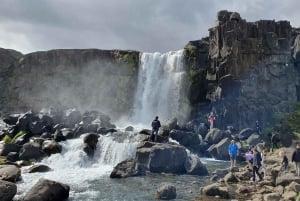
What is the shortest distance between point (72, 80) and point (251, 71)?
42.5 meters

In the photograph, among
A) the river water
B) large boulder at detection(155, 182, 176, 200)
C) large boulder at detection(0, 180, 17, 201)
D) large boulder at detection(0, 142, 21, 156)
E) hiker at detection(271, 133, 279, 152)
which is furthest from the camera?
hiker at detection(271, 133, 279, 152)

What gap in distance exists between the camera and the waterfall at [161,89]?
65188 millimetres

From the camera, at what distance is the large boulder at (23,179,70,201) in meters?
19.6

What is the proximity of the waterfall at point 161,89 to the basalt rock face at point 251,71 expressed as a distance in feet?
23.0

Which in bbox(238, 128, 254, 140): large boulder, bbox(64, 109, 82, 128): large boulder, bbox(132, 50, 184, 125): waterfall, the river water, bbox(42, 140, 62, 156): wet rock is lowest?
the river water

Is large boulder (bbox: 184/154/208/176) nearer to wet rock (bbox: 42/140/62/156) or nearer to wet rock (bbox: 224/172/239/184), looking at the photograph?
wet rock (bbox: 224/172/239/184)

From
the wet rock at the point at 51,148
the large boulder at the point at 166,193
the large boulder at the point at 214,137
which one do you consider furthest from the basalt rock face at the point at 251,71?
the large boulder at the point at 166,193

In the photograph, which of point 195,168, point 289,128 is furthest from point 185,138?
point 289,128

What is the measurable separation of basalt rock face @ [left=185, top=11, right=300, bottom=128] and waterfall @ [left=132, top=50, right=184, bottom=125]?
701cm

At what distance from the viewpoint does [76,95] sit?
81125mm

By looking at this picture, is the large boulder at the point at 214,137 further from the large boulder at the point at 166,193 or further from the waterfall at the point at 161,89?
the large boulder at the point at 166,193

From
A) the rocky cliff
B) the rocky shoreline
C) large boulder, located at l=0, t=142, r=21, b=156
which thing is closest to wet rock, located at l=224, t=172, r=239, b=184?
the rocky shoreline

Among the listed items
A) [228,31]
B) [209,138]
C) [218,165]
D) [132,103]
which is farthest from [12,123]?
[228,31]

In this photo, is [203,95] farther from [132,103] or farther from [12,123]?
[12,123]
